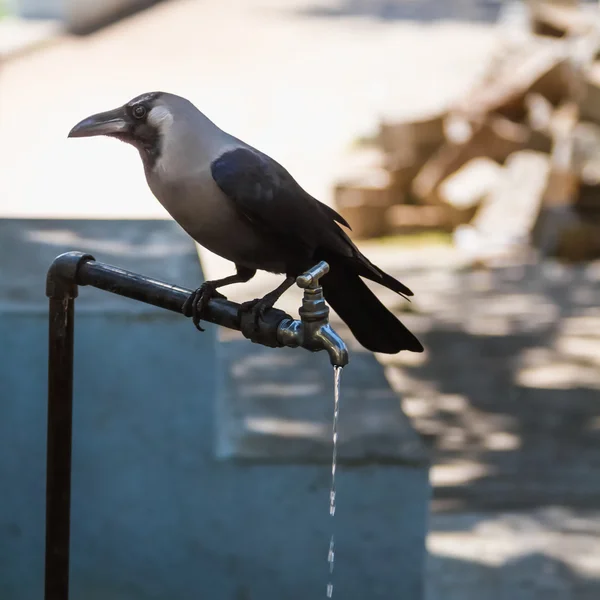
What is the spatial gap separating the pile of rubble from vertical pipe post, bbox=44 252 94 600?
597 cm

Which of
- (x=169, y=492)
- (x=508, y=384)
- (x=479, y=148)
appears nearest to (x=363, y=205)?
(x=479, y=148)

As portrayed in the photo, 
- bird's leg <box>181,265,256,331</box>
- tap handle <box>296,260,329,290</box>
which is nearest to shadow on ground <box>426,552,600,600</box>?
bird's leg <box>181,265,256,331</box>

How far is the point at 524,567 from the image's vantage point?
3.69 metres

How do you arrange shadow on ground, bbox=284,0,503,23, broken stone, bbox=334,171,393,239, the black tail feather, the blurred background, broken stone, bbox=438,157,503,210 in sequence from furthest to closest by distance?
shadow on ground, bbox=284,0,503,23 < broken stone, bbox=438,157,503,210 < broken stone, bbox=334,171,393,239 < the blurred background < the black tail feather

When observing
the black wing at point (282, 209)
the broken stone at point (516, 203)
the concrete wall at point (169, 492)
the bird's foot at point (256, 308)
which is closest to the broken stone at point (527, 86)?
the broken stone at point (516, 203)

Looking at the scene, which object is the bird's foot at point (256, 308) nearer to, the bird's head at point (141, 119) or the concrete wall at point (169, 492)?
the bird's head at point (141, 119)

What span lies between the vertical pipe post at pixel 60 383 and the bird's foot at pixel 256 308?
303 mm

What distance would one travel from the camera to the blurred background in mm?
4035

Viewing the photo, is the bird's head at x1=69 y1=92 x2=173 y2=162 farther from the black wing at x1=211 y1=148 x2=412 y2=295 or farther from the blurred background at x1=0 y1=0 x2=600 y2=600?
the blurred background at x1=0 y1=0 x2=600 y2=600

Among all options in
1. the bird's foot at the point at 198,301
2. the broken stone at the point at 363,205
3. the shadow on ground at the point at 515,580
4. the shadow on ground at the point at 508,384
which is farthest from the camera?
the broken stone at the point at 363,205

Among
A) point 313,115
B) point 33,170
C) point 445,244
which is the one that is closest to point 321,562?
point 445,244

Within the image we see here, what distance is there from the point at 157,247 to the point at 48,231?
361 millimetres

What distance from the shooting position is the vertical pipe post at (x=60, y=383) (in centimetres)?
211

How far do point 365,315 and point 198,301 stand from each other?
1.13 feet
